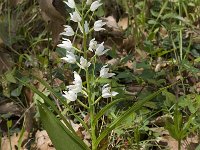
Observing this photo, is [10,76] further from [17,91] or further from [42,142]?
[42,142]

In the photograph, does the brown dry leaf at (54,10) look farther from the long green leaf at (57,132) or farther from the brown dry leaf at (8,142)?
the brown dry leaf at (8,142)

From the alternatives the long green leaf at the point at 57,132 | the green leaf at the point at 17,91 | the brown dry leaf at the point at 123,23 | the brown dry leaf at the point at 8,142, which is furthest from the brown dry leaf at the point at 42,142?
the brown dry leaf at the point at 123,23

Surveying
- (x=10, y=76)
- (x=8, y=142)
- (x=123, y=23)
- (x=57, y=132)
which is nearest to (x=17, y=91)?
(x=10, y=76)

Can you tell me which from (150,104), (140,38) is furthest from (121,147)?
(140,38)

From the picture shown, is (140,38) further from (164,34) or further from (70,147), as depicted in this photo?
(70,147)

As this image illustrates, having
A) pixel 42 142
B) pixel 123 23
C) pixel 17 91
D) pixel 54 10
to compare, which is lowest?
pixel 42 142
